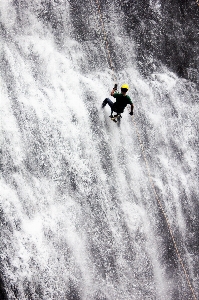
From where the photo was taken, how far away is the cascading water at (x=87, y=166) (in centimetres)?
618

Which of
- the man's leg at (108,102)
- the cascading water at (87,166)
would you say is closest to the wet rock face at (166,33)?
the cascading water at (87,166)

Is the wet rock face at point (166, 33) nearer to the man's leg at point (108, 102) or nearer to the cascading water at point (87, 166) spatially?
the cascading water at point (87, 166)

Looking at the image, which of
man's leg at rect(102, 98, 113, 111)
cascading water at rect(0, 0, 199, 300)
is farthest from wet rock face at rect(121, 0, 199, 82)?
man's leg at rect(102, 98, 113, 111)

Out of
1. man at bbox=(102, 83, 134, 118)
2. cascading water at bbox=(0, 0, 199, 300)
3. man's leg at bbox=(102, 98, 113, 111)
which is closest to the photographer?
man at bbox=(102, 83, 134, 118)

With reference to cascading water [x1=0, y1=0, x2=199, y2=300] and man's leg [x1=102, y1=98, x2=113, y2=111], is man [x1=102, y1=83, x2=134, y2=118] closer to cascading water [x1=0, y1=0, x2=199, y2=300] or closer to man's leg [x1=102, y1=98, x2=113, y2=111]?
man's leg [x1=102, y1=98, x2=113, y2=111]

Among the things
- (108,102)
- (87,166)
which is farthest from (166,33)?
(87,166)

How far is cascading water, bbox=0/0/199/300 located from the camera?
20.3ft

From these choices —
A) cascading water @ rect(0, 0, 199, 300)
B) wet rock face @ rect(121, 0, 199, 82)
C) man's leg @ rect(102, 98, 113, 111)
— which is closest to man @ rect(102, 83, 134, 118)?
man's leg @ rect(102, 98, 113, 111)

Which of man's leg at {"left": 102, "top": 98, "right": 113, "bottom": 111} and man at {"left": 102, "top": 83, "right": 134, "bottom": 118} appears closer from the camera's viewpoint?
man at {"left": 102, "top": 83, "right": 134, "bottom": 118}

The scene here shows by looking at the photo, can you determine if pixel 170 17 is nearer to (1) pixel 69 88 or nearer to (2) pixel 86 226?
(1) pixel 69 88

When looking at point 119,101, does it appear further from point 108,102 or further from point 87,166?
point 87,166

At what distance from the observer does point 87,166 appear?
6.68 m

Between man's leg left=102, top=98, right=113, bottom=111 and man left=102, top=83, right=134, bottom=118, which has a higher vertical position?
man's leg left=102, top=98, right=113, bottom=111

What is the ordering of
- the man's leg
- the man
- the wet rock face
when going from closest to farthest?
the man < the man's leg < the wet rock face
